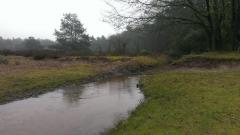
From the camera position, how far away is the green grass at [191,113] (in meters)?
9.26

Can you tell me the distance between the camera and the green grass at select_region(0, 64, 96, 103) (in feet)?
62.1

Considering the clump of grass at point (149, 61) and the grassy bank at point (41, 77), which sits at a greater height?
the clump of grass at point (149, 61)

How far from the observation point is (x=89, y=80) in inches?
1004

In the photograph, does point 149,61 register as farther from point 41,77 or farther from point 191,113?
point 191,113

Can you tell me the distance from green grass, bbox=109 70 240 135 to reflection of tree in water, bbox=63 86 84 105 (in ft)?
15.2

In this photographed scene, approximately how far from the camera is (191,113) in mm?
10828


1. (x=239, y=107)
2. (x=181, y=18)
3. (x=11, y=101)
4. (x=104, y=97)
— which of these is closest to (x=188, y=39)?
(x=181, y=18)

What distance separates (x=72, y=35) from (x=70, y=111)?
6224cm

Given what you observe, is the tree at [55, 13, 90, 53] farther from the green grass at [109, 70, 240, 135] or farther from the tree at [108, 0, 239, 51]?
the green grass at [109, 70, 240, 135]

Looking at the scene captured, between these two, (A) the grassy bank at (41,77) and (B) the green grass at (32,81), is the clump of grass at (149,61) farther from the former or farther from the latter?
(B) the green grass at (32,81)

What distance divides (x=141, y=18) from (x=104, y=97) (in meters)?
13.4

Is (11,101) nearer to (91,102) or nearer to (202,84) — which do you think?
(91,102)

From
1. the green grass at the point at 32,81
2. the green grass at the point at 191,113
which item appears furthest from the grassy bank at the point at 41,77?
the green grass at the point at 191,113

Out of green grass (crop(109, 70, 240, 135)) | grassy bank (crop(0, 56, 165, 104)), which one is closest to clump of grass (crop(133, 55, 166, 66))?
grassy bank (crop(0, 56, 165, 104))
